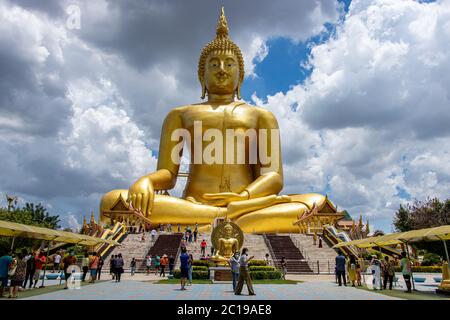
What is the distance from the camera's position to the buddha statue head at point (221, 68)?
24.0m

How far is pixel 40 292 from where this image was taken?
9453mm

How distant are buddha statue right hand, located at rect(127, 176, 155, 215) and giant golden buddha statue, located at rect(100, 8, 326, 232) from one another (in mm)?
47

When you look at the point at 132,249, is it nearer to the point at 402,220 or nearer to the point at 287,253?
the point at 287,253

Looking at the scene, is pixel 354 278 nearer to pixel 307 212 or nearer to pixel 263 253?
pixel 263 253

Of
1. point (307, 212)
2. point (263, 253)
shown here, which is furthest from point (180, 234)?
point (307, 212)

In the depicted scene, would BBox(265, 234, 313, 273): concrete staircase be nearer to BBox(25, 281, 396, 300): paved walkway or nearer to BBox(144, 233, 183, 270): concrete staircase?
BBox(144, 233, 183, 270): concrete staircase

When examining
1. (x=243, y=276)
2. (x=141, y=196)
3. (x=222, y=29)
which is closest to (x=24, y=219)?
(x=141, y=196)

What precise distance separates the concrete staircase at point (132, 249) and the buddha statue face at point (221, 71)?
31.3ft

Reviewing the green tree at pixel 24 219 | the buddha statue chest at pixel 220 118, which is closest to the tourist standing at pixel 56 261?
the green tree at pixel 24 219

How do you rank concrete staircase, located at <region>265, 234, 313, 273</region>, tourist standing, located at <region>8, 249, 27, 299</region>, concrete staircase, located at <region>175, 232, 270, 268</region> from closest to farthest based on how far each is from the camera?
1. tourist standing, located at <region>8, 249, 27, 299</region>
2. concrete staircase, located at <region>265, 234, 313, 273</region>
3. concrete staircase, located at <region>175, 232, 270, 268</region>

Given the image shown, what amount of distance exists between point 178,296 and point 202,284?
306 centimetres

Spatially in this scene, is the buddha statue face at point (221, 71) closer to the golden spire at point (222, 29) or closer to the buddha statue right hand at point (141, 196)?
the golden spire at point (222, 29)

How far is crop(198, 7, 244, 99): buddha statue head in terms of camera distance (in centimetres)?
2395

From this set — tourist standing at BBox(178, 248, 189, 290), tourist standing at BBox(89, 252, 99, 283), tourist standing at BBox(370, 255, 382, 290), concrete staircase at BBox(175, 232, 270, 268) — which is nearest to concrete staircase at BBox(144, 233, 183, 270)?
concrete staircase at BBox(175, 232, 270, 268)
